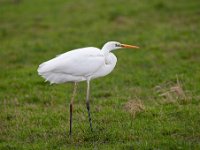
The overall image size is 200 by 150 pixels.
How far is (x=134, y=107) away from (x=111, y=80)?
323 cm

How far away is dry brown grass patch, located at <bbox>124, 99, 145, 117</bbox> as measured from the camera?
33.6 feet

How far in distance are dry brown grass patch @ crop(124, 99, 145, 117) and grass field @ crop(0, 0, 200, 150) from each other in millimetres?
21

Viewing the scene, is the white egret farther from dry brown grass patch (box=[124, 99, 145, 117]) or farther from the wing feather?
dry brown grass patch (box=[124, 99, 145, 117])

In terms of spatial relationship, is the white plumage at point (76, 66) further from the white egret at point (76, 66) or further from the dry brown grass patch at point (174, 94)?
the dry brown grass patch at point (174, 94)

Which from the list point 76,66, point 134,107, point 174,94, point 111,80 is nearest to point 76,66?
point 76,66

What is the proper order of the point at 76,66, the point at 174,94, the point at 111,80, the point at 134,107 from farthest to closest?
1. the point at 111,80
2. the point at 174,94
3. the point at 134,107
4. the point at 76,66

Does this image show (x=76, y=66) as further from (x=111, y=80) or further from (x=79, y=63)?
(x=111, y=80)

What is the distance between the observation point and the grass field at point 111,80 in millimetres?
9117

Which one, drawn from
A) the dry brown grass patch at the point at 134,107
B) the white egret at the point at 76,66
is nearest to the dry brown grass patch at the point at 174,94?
the dry brown grass patch at the point at 134,107

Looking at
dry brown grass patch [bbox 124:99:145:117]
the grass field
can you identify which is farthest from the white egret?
dry brown grass patch [bbox 124:99:145:117]

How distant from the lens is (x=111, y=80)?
530 inches

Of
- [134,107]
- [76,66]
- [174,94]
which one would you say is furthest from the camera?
[174,94]

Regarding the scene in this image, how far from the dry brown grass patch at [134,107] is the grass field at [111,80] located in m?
0.02

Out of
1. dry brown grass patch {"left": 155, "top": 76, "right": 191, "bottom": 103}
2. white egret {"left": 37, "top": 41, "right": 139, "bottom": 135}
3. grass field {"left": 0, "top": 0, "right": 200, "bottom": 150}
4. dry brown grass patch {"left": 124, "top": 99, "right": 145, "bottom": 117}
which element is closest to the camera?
grass field {"left": 0, "top": 0, "right": 200, "bottom": 150}
